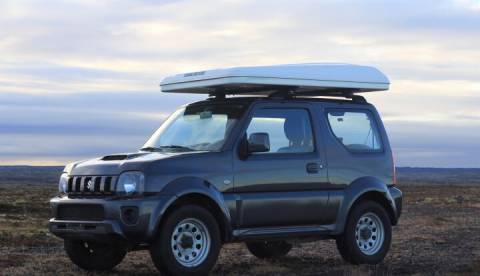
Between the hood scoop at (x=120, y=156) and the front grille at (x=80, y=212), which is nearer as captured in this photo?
the front grille at (x=80, y=212)

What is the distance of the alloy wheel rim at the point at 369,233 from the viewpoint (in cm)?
1100

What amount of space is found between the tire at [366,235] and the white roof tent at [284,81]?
5.14 ft

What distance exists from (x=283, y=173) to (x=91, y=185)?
7.51 ft

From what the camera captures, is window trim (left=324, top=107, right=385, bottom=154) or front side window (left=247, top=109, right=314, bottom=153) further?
window trim (left=324, top=107, right=385, bottom=154)

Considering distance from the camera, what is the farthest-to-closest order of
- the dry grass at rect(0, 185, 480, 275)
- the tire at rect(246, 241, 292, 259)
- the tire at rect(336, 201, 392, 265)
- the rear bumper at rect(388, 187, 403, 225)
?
the tire at rect(246, 241, 292, 259) → the rear bumper at rect(388, 187, 403, 225) → the tire at rect(336, 201, 392, 265) → the dry grass at rect(0, 185, 480, 275)

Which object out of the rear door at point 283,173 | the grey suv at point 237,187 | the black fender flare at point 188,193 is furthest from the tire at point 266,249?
the black fender flare at point 188,193

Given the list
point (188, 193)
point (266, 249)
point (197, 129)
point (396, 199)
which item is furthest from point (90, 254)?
point (396, 199)

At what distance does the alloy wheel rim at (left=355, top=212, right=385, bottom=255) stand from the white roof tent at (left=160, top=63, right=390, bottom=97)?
1.70 meters

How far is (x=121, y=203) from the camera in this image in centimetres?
880

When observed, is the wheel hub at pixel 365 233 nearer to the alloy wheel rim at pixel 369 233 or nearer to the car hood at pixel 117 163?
the alloy wheel rim at pixel 369 233

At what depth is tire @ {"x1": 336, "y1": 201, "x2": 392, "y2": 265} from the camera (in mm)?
10805

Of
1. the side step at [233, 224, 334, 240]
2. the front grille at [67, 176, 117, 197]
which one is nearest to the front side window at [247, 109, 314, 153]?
the side step at [233, 224, 334, 240]

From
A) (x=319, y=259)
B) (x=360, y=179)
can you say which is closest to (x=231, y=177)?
(x=360, y=179)

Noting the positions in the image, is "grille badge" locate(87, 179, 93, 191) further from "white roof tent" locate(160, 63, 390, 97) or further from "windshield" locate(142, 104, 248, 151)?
"white roof tent" locate(160, 63, 390, 97)
